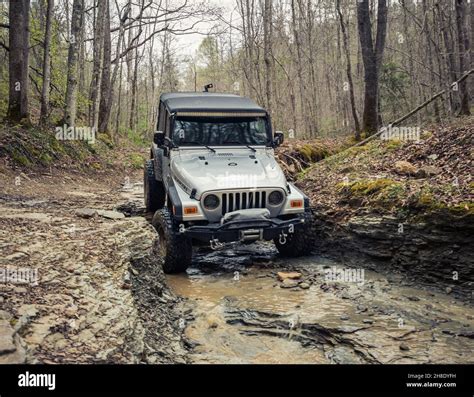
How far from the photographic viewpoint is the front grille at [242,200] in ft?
19.6

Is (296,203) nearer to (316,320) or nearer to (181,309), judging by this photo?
(316,320)

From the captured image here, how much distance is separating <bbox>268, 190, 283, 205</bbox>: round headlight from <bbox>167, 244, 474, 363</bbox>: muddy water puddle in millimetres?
1031

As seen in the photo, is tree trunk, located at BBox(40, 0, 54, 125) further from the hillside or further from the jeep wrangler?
the hillside

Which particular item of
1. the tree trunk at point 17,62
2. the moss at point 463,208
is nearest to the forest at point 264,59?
the tree trunk at point 17,62

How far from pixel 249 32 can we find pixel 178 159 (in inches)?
654

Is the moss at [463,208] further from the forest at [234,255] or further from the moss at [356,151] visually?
the moss at [356,151]

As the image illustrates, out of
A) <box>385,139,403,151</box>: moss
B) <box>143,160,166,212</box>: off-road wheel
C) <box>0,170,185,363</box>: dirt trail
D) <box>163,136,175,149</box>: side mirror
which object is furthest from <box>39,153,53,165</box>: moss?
<box>385,139,403,151</box>: moss

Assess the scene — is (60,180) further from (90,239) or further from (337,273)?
(337,273)

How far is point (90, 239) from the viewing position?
4.89 metres

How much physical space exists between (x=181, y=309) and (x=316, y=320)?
152 centimetres

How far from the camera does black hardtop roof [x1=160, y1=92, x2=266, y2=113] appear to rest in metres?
6.86

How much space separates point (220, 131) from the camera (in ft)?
23.2

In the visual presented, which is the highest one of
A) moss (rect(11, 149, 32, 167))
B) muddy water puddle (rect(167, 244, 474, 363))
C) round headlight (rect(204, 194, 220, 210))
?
moss (rect(11, 149, 32, 167))

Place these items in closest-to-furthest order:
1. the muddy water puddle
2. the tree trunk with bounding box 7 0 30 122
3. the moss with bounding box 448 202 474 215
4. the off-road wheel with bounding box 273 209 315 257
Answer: the muddy water puddle, the moss with bounding box 448 202 474 215, the off-road wheel with bounding box 273 209 315 257, the tree trunk with bounding box 7 0 30 122
